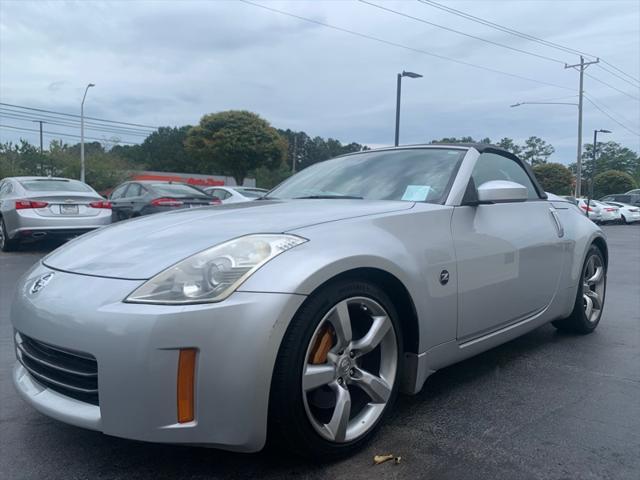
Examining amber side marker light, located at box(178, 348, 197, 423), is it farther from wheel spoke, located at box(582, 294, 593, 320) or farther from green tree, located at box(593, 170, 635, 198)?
green tree, located at box(593, 170, 635, 198)

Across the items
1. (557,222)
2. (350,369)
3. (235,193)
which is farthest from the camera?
(235,193)

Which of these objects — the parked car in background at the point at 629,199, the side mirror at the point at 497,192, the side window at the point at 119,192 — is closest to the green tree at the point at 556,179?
the parked car in background at the point at 629,199

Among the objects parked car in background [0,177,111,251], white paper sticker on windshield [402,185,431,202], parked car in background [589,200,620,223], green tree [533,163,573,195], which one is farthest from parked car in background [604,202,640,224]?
white paper sticker on windshield [402,185,431,202]

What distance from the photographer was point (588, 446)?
7.93ft

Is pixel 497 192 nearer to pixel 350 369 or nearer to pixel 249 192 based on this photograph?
pixel 350 369

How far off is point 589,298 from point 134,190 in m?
9.49

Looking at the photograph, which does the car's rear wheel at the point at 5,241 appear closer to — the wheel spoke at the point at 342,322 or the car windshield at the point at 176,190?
the car windshield at the point at 176,190

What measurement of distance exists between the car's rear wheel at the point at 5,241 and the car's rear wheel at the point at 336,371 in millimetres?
8557

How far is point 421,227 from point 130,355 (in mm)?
1465

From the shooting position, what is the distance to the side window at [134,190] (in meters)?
11.1

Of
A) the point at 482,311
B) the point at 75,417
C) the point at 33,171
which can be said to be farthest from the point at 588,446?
the point at 33,171

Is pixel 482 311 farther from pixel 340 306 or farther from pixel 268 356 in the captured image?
pixel 268 356

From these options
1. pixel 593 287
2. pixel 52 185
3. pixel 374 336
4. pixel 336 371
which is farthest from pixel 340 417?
pixel 52 185

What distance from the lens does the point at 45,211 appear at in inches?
340
